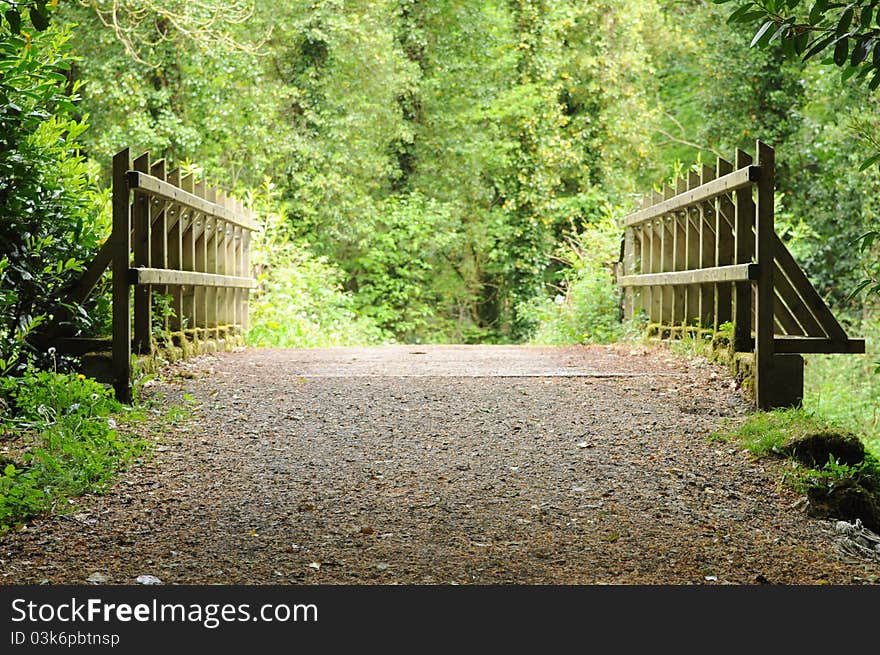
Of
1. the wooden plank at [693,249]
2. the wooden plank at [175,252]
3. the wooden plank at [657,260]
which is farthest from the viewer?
the wooden plank at [657,260]

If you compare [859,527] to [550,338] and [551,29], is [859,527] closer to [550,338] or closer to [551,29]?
[550,338]

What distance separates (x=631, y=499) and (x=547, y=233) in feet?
61.3

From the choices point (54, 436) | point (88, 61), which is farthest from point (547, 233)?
point (54, 436)

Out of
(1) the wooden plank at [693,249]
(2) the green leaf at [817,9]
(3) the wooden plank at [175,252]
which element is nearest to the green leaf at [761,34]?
(2) the green leaf at [817,9]

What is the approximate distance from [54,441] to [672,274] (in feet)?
19.3

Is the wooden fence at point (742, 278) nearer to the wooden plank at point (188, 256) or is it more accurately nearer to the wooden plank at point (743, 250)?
the wooden plank at point (743, 250)

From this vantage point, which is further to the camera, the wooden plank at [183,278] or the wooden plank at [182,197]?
the wooden plank at [182,197]

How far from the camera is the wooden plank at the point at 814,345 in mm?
7273

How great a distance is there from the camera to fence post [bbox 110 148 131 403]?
723cm

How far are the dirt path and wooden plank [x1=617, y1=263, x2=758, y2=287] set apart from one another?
0.77 meters

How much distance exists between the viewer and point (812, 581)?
4363 mm

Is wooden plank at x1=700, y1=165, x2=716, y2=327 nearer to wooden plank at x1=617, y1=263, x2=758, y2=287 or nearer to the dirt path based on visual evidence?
wooden plank at x1=617, y1=263, x2=758, y2=287

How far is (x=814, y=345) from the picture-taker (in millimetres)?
7383

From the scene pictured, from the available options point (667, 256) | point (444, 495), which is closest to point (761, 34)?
point (444, 495)
